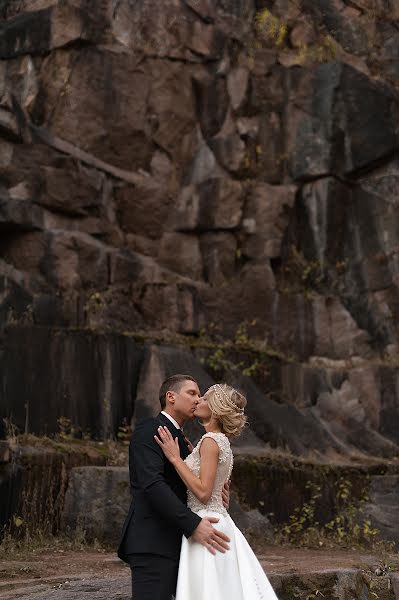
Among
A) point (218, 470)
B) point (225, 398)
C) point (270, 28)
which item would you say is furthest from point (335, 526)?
point (270, 28)

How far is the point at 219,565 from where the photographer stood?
526 centimetres

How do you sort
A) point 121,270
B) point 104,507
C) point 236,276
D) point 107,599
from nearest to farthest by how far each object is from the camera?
point 107,599 → point 104,507 → point 121,270 → point 236,276

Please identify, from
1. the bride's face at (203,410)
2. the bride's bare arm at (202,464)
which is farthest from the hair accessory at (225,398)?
the bride's bare arm at (202,464)

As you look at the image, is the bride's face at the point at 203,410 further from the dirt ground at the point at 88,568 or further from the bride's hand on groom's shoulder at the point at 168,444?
the dirt ground at the point at 88,568

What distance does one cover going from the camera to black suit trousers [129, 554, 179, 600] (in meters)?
5.28

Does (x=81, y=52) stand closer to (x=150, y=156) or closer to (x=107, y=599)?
(x=150, y=156)

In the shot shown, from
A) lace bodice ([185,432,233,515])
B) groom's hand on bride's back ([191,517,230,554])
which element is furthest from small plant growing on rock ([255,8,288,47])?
groom's hand on bride's back ([191,517,230,554])

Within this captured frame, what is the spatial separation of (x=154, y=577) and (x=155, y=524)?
31 centimetres

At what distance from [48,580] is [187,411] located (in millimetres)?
3293

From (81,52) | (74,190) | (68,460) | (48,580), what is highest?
(81,52)

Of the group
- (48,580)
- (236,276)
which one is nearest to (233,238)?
(236,276)

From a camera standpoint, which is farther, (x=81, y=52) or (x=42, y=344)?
(x=81, y=52)

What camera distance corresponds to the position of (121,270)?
18172 millimetres

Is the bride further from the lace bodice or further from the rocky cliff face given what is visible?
the rocky cliff face
